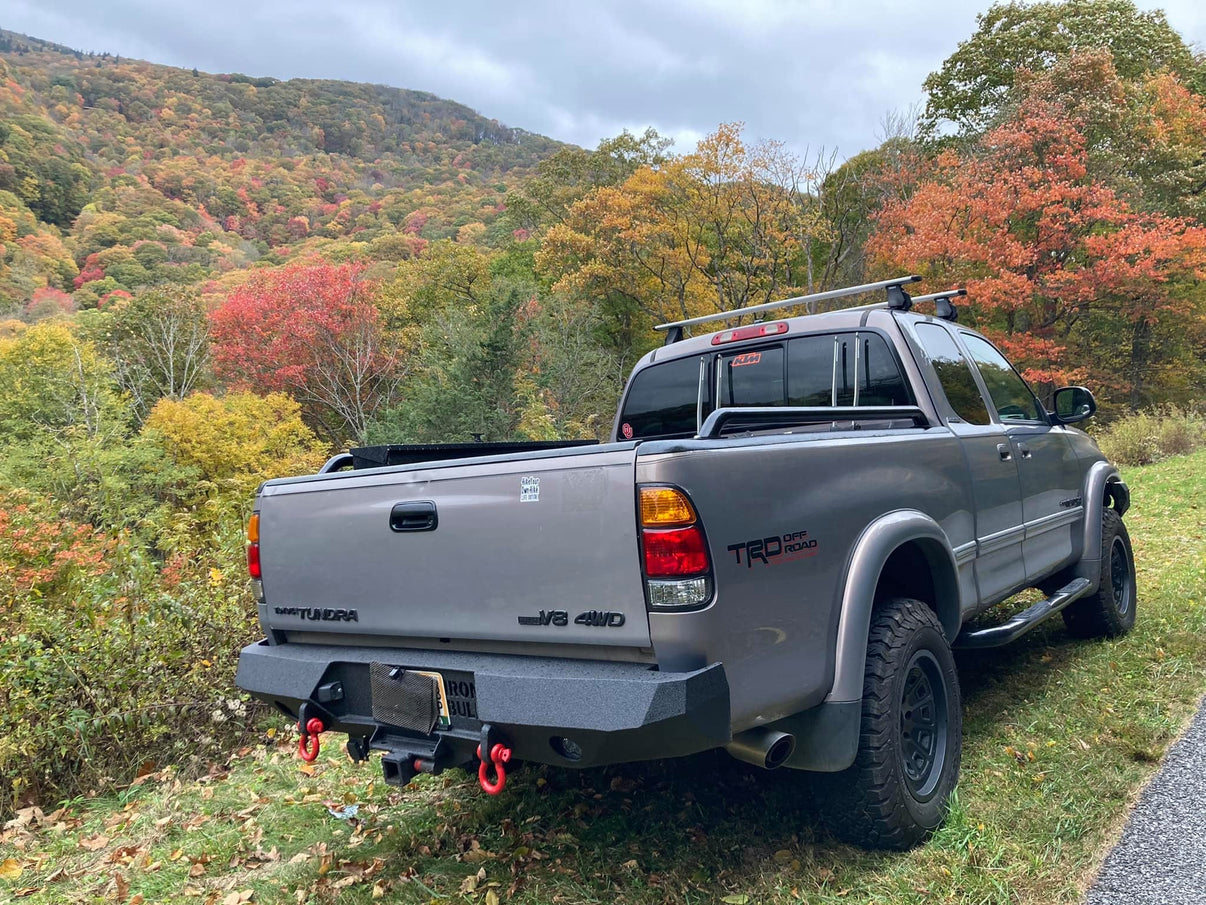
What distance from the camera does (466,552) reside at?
2426 mm

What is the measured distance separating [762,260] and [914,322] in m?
22.1

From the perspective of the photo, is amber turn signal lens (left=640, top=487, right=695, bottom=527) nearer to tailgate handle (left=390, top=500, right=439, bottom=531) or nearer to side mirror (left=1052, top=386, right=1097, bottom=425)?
tailgate handle (left=390, top=500, right=439, bottom=531)

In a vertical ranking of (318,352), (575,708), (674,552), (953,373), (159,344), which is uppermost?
(159,344)

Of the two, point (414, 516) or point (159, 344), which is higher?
point (159, 344)

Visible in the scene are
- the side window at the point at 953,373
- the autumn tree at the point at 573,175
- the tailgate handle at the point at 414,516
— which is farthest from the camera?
the autumn tree at the point at 573,175

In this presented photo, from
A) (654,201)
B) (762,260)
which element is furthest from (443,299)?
(762,260)

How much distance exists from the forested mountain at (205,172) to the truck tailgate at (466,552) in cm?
4056

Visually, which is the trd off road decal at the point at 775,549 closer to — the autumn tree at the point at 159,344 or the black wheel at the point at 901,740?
the black wheel at the point at 901,740

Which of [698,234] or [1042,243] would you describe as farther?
[698,234]

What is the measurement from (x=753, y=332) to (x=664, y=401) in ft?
2.01

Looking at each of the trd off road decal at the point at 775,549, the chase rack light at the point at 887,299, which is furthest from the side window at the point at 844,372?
the trd off road decal at the point at 775,549

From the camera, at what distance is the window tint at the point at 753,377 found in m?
3.89

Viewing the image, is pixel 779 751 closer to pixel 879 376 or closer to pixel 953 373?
pixel 879 376

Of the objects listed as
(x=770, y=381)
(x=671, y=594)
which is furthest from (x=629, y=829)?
(x=770, y=381)
